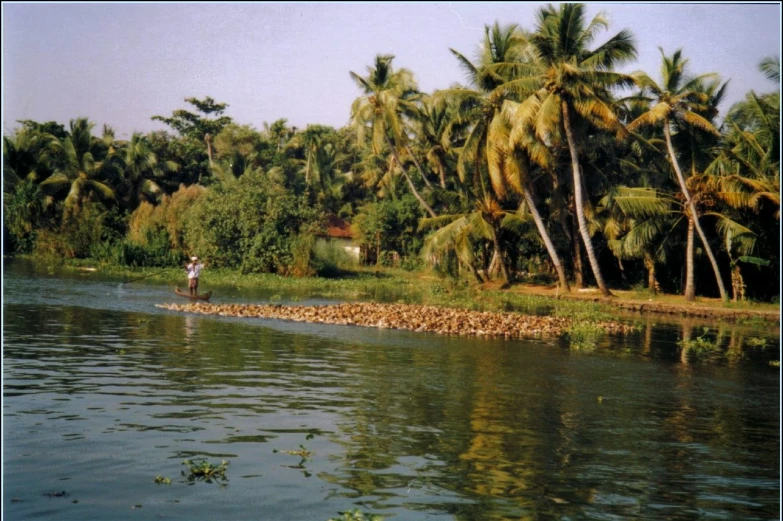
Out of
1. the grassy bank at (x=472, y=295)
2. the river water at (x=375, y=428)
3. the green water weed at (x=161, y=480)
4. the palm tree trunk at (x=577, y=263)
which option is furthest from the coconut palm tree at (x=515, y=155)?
the green water weed at (x=161, y=480)

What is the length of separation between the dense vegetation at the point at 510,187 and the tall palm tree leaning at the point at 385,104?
0.11 meters

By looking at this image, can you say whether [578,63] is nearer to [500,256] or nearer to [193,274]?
[500,256]

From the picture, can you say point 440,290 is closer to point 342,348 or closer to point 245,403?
point 342,348

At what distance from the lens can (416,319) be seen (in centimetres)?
2280

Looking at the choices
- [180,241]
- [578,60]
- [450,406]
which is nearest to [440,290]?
[578,60]

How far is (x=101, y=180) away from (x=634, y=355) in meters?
39.5

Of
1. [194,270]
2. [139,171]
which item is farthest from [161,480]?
[139,171]

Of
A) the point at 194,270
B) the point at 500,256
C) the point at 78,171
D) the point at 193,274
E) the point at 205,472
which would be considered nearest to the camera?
the point at 205,472

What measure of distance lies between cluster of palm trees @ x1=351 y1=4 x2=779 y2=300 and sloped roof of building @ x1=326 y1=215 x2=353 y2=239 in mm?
14100

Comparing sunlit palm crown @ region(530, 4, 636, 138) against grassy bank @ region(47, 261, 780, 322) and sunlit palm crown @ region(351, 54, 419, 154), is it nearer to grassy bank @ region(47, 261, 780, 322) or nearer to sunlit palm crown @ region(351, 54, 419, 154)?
grassy bank @ region(47, 261, 780, 322)

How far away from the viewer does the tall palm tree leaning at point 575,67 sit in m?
31.1

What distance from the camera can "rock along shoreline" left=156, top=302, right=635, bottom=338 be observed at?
2177 centimetres

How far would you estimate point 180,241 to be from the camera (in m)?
45.5

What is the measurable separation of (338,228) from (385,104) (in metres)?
16.8
